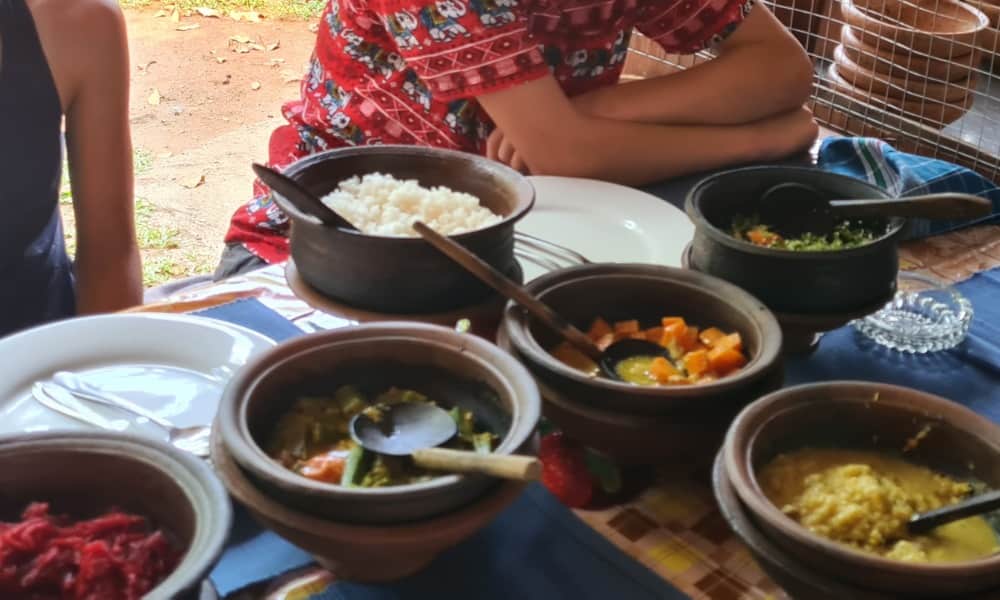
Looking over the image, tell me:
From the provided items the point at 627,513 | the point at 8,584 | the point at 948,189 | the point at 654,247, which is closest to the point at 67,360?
the point at 8,584

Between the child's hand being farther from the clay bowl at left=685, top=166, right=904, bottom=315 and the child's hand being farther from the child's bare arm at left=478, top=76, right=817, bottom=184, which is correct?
the clay bowl at left=685, top=166, right=904, bottom=315

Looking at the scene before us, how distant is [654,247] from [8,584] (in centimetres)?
92

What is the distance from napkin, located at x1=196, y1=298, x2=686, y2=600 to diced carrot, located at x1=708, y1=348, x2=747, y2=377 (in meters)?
0.21

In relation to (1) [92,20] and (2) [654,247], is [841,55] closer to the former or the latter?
(2) [654,247]

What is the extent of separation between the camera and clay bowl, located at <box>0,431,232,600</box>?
0.72m

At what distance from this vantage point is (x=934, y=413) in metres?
0.86

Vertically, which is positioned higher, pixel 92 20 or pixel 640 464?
pixel 92 20

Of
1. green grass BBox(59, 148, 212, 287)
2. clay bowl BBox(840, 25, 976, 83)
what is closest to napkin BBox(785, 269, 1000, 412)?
clay bowl BBox(840, 25, 976, 83)

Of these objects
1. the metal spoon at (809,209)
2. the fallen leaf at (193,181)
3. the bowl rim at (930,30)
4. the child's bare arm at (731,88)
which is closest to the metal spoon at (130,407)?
the metal spoon at (809,209)

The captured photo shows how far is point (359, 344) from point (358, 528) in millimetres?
220

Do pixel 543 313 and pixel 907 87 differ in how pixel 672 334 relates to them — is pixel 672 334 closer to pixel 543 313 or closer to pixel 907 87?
pixel 543 313

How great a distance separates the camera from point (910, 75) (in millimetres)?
2254

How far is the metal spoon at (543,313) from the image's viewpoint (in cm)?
98

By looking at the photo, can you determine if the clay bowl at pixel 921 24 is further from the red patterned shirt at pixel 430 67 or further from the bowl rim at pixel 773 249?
the bowl rim at pixel 773 249
